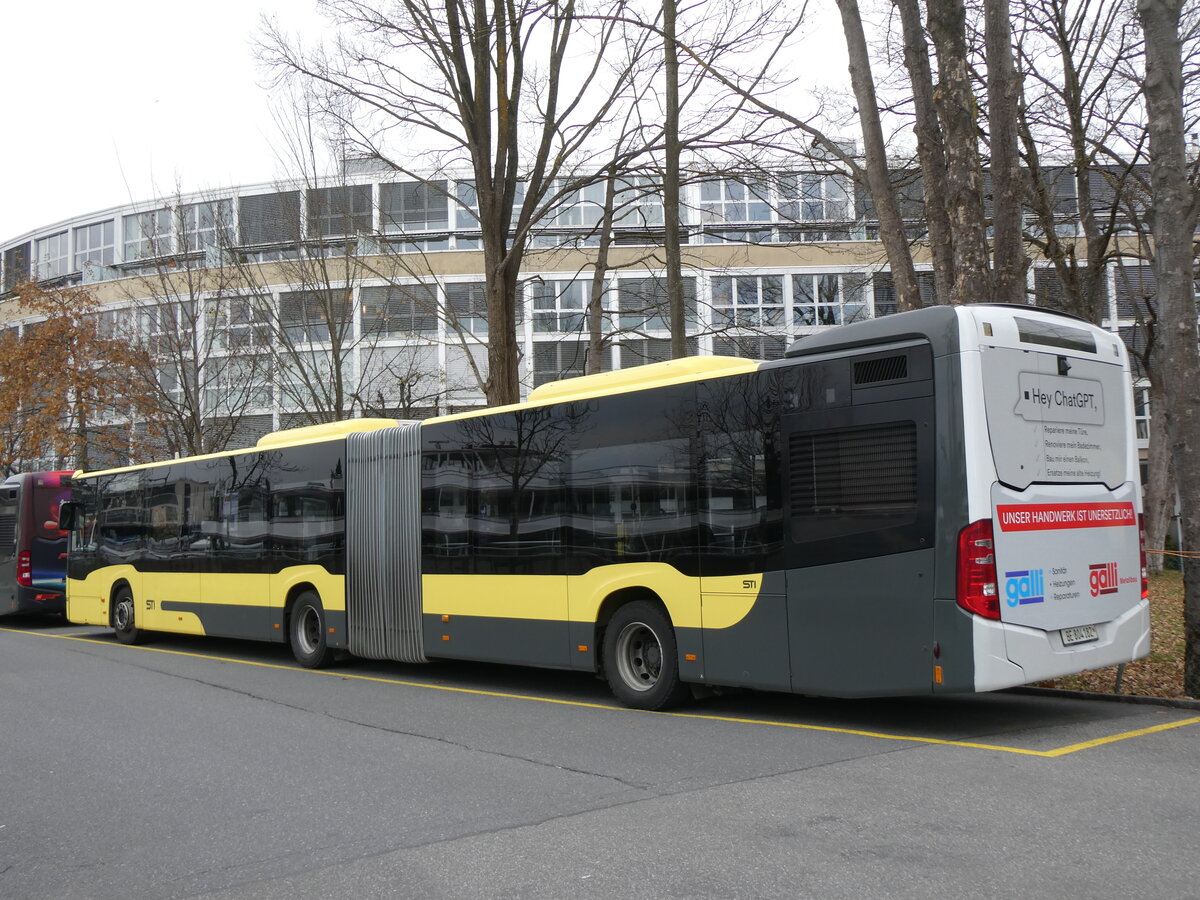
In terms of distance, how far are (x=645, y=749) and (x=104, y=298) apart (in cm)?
4249

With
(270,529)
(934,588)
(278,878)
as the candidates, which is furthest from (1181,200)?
(270,529)

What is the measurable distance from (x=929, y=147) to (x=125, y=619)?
1481cm

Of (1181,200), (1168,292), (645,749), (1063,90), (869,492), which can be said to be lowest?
(645,749)

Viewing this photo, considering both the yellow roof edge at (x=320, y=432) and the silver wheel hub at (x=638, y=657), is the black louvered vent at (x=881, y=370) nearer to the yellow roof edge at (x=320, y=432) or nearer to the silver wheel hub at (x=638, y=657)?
the silver wheel hub at (x=638, y=657)

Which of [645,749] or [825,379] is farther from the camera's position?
[825,379]

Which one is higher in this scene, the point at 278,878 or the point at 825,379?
the point at 825,379

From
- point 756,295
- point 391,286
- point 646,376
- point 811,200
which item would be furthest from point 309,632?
point 756,295

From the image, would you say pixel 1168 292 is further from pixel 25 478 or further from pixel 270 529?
pixel 25 478

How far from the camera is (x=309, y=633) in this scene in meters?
14.6

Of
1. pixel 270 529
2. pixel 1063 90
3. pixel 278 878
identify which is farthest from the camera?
pixel 1063 90

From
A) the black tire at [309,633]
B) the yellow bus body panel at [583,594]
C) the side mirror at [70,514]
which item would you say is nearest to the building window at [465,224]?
the side mirror at [70,514]

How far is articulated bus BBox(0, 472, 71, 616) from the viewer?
22.8 metres

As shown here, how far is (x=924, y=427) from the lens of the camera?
7.84 m

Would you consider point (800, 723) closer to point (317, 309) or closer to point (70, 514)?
point (70, 514)
